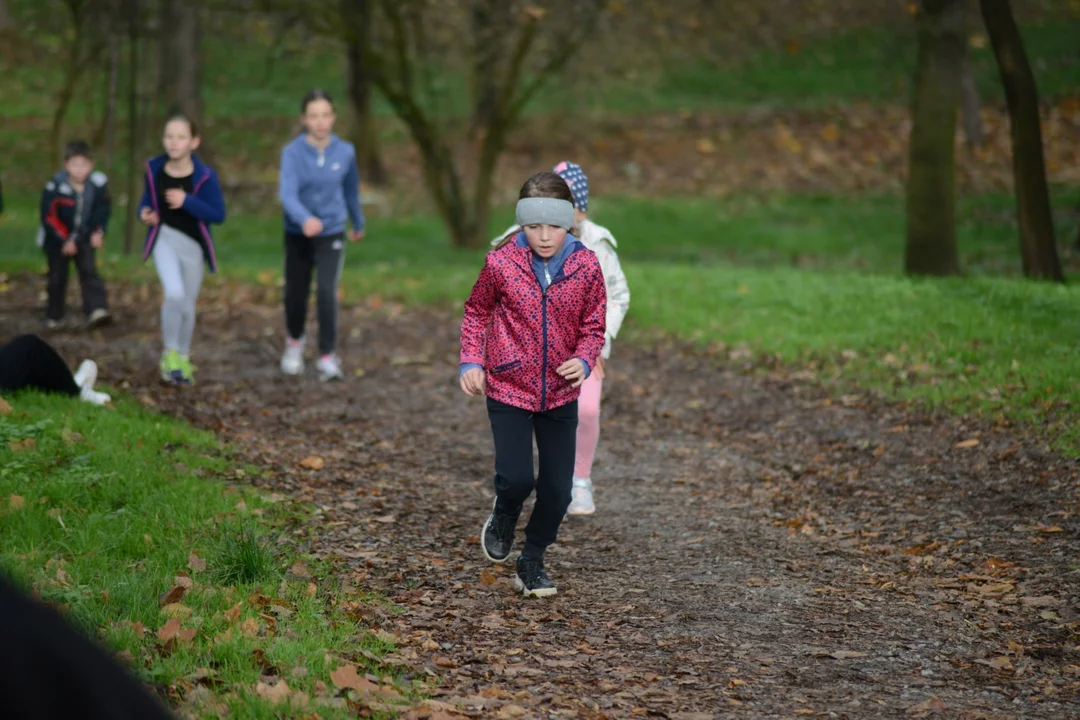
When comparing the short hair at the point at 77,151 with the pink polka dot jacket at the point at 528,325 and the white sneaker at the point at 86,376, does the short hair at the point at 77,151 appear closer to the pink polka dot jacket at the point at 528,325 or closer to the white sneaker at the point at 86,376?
the white sneaker at the point at 86,376

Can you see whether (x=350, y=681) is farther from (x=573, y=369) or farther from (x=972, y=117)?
(x=972, y=117)

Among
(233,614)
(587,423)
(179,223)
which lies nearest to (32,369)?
(179,223)

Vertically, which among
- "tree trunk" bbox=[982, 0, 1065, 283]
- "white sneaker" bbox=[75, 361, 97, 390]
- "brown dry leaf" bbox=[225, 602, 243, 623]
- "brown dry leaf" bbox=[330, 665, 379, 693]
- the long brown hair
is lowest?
"brown dry leaf" bbox=[330, 665, 379, 693]

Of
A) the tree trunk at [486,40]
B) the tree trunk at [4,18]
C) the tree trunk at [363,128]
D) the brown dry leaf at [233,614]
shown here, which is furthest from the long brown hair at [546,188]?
the tree trunk at [4,18]

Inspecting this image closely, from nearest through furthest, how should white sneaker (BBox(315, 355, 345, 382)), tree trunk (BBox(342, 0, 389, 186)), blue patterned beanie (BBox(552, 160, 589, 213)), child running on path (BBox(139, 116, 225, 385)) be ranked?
blue patterned beanie (BBox(552, 160, 589, 213)) < child running on path (BBox(139, 116, 225, 385)) < white sneaker (BBox(315, 355, 345, 382)) < tree trunk (BBox(342, 0, 389, 186))

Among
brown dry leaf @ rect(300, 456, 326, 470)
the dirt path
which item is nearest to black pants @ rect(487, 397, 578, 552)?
the dirt path

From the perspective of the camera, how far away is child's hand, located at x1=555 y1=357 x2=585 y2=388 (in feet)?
17.8

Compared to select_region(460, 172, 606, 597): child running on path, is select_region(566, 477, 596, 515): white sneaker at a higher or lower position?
lower

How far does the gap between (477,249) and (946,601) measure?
50.1 ft

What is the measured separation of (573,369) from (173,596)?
2011 mm

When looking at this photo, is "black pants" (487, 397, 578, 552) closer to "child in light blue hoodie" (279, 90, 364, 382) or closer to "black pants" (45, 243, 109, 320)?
"child in light blue hoodie" (279, 90, 364, 382)

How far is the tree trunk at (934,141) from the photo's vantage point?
48.1ft

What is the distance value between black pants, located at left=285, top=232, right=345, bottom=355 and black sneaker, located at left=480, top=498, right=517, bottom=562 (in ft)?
16.9

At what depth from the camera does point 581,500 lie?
7.35 m
